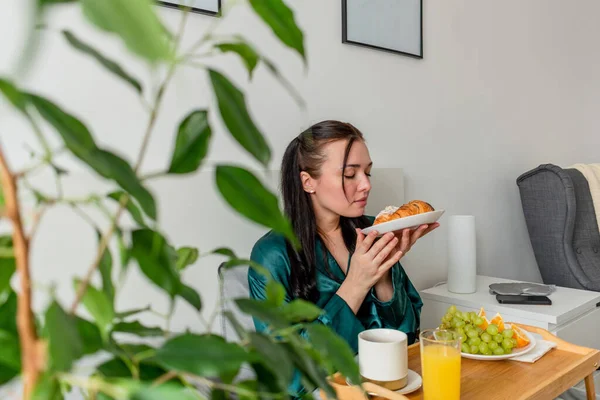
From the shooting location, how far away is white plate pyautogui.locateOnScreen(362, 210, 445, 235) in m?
1.45

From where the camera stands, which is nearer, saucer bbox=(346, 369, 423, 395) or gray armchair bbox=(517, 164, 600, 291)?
saucer bbox=(346, 369, 423, 395)

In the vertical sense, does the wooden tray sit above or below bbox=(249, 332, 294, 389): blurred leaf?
below

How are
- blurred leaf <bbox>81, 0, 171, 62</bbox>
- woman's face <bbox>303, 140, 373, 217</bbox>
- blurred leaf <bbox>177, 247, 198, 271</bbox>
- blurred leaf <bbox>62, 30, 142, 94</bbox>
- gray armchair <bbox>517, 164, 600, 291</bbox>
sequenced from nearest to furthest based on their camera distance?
blurred leaf <bbox>81, 0, 171, 62</bbox> < blurred leaf <bbox>62, 30, 142, 94</bbox> < blurred leaf <bbox>177, 247, 198, 271</bbox> < woman's face <bbox>303, 140, 373, 217</bbox> < gray armchair <bbox>517, 164, 600, 291</bbox>

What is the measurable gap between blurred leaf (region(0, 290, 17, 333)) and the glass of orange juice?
33.8 inches

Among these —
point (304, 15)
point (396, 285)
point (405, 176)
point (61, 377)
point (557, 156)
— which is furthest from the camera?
point (557, 156)

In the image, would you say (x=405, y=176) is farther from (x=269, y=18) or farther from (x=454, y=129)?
(x=269, y=18)

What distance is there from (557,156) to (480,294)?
1.43 m

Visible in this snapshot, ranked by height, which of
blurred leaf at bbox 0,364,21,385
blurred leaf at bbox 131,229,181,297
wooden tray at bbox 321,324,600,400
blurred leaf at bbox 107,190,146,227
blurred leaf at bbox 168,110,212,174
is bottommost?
wooden tray at bbox 321,324,600,400


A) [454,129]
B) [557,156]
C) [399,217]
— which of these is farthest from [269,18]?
[557,156]

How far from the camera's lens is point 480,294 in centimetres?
203

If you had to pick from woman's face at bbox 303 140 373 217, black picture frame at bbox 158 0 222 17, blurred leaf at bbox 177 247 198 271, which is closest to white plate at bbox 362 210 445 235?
woman's face at bbox 303 140 373 217

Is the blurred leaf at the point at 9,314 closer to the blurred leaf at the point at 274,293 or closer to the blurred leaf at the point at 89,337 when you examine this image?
the blurred leaf at the point at 89,337

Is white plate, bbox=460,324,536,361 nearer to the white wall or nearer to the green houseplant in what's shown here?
the white wall

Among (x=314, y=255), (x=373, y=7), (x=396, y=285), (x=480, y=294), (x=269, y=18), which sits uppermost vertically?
(x=373, y=7)
